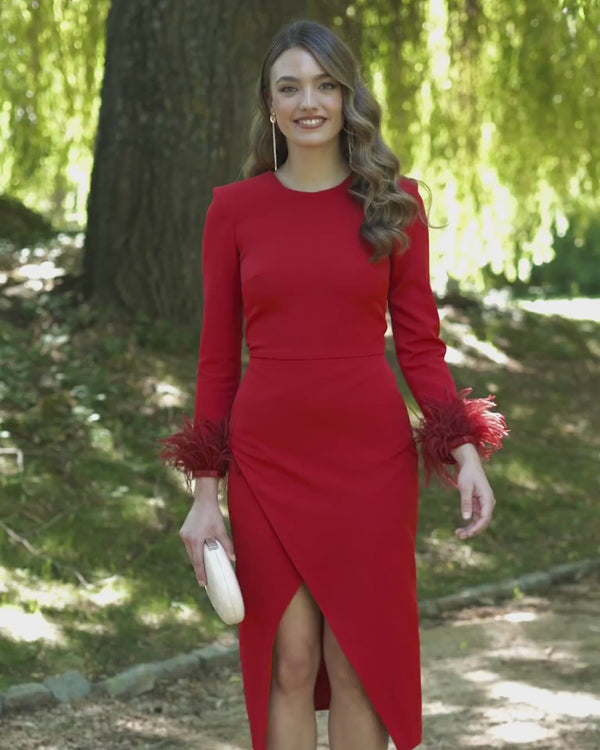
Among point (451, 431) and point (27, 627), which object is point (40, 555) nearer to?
point (27, 627)

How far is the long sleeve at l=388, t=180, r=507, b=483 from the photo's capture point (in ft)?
9.03

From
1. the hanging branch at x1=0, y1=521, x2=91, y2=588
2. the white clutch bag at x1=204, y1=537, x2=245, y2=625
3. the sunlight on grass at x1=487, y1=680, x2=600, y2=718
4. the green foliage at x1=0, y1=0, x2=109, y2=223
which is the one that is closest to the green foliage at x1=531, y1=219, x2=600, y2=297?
the green foliage at x1=0, y1=0, x2=109, y2=223

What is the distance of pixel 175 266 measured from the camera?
22.2 ft

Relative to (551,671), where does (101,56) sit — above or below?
above

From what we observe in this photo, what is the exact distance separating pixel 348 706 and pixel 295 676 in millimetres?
141

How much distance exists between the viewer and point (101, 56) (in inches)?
330

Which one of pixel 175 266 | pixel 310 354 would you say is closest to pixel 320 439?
pixel 310 354

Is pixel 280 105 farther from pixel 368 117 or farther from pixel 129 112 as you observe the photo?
pixel 129 112

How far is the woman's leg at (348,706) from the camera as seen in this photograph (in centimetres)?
272

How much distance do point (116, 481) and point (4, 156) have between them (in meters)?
3.99

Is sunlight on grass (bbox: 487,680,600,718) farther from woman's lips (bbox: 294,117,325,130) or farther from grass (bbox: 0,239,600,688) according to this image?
woman's lips (bbox: 294,117,325,130)

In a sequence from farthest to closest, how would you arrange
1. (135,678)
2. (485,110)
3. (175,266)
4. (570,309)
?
1. (570,309)
2. (485,110)
3. (175,266)
4. (135,678)

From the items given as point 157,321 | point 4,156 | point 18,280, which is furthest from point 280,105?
point 4,156

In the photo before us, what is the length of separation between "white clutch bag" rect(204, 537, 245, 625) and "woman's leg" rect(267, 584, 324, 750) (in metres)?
0.14
